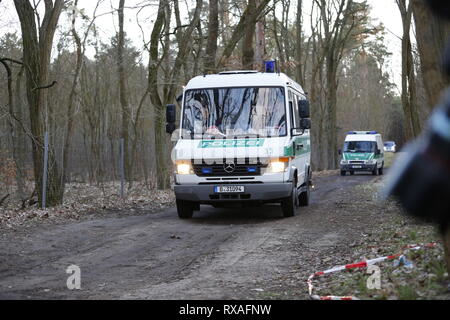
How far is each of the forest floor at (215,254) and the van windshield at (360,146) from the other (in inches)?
836

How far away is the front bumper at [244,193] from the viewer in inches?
483

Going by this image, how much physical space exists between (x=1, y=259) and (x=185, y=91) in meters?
6.14

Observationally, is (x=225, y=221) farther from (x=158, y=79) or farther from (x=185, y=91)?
(x=158, y=79)

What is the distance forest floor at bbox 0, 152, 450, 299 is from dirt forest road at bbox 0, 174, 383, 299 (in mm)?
13

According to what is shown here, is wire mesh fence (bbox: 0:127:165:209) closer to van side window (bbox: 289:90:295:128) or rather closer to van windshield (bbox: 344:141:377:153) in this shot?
van side window (bbox: 289:90:295:128)

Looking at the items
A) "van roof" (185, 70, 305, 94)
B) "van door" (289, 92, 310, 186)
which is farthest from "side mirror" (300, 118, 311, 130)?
"van roof" (185, 70, 305, 94)

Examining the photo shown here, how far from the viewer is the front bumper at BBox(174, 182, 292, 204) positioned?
1226 centimetres

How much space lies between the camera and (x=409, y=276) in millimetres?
6020

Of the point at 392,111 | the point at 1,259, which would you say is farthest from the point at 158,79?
the point at 392,111

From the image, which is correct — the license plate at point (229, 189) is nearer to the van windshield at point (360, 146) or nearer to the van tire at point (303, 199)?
the van tire at point (303, 199)

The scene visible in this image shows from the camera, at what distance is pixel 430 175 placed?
2.15 m

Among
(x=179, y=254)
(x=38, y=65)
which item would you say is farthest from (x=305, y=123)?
(x=38, y=65)

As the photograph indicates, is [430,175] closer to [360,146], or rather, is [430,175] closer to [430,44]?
[430,44]

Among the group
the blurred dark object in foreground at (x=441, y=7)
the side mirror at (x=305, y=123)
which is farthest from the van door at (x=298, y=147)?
the blurred dark object in foreground at (x=441, y=7)
